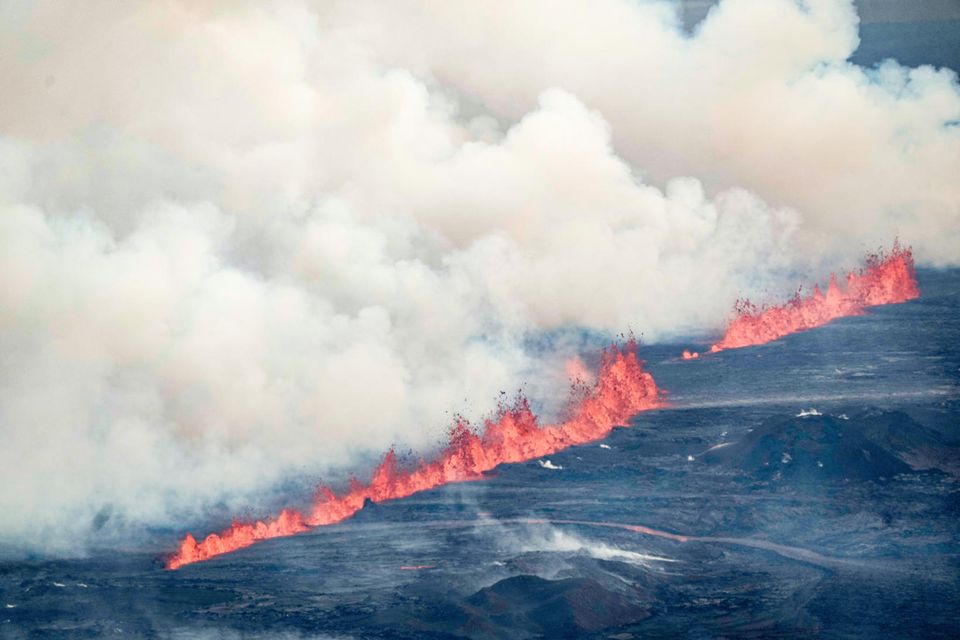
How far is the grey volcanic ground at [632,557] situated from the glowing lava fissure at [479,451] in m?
1.35

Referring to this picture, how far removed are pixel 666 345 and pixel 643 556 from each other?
53.4 m

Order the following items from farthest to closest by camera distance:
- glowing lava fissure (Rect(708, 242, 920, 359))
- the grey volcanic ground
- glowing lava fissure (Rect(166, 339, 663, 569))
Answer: glowing lava fissure (Rect(708, 242, 920, 359)) → glowing lava fissure (Rect(166, 339, 663, 569)) → the grey volcanic ground

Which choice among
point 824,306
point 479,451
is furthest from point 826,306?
point 479,451

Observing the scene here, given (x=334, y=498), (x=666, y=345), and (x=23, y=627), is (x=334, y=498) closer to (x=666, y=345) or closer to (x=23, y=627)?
(x=23, y=627)

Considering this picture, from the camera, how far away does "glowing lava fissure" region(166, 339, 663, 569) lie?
202 feet

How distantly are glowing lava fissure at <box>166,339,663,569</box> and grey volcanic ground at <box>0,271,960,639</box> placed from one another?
4.43 ft

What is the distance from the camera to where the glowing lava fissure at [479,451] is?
6153 cm

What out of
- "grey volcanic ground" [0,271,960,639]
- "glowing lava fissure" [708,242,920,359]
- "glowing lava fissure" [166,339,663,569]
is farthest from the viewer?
"glowing lava fissure" [708,242,920,359]

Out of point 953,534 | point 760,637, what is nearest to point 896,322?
point 953,534

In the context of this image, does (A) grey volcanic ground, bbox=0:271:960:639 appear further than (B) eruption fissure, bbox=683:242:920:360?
No

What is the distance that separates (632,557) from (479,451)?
1878cm

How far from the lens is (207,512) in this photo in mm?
63281

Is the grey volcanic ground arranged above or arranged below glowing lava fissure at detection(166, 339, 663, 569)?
below

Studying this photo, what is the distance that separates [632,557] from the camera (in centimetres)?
5703
